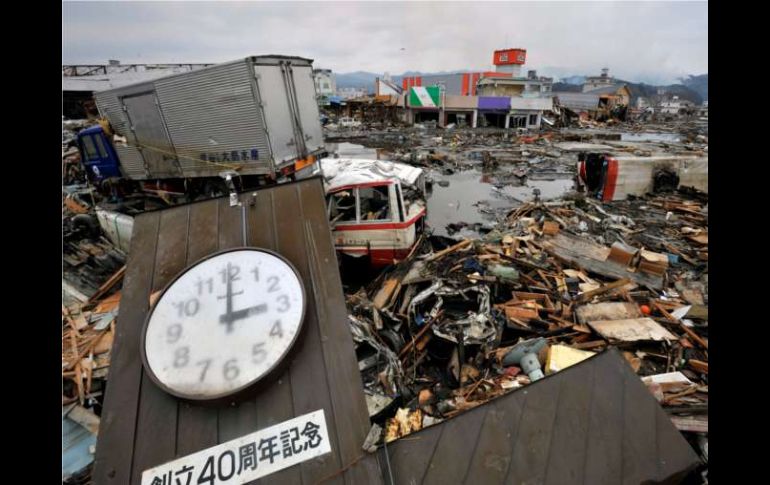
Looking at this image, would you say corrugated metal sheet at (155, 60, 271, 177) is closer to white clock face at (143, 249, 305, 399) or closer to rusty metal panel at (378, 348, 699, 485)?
white clock face at (143, 249, 305, 399)

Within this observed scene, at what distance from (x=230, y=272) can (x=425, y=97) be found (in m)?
50.1

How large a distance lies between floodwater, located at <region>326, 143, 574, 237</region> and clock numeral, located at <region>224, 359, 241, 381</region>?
1049 centimetres

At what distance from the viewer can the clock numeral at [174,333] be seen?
193 cm

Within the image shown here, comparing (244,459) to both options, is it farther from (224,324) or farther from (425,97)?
(425,97)

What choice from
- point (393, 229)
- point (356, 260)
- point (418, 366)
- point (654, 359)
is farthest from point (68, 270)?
point (654, 359)

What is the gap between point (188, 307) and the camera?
6.70 feet

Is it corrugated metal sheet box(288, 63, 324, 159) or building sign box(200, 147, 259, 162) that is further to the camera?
corrugated metal sheet box(288, 63, 324, 159)

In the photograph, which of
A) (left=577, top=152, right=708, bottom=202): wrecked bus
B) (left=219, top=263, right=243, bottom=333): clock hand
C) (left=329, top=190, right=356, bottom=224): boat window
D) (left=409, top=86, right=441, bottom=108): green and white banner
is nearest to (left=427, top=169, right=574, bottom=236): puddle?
(left=577, top=152, right=708, bottom=202): wrecked bus

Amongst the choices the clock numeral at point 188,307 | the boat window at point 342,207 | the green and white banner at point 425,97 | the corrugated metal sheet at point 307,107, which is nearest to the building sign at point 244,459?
the clock numeral at point 188,307

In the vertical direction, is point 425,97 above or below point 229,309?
above

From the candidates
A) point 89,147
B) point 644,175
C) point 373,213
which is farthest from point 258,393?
point 644,175

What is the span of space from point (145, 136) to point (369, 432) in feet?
43.4

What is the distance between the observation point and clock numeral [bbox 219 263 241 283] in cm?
214
